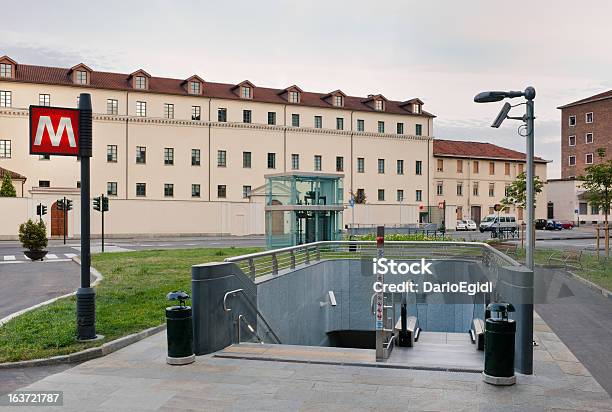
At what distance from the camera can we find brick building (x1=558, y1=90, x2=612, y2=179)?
84.2 m

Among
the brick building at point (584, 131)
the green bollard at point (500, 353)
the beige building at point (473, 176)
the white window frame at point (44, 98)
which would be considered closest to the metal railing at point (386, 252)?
the green bollard at point (500, 353)

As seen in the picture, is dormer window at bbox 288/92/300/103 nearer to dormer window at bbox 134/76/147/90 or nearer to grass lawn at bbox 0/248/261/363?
dormer window at bbox 134/76/147/90

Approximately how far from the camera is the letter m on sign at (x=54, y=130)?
10.1m

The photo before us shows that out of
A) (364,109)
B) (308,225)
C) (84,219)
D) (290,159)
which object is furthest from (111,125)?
(84,219)

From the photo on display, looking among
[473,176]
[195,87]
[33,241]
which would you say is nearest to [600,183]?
[33,241]

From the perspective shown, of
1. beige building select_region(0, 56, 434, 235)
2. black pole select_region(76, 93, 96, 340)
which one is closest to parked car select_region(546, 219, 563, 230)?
beige building select_region(0, 56, 434, 235)

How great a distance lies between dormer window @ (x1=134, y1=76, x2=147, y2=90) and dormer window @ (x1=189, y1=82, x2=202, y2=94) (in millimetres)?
4444

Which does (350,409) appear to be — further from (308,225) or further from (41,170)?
(41,170)

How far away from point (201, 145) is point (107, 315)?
160 ft

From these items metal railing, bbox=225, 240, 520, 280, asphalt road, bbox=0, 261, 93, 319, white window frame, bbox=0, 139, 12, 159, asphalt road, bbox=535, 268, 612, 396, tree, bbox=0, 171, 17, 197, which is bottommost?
asphalt road, bbox=535, 268, 612, 396

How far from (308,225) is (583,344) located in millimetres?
15595

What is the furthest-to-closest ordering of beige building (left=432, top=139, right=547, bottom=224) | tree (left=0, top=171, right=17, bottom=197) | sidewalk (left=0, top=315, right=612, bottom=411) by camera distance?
1. beige building (left=432, top=139, right=547, bottom=224)
2. tree (left=0, top=171, right=17, bottom=197)
3. sidewalk (left=0, top=315, right=612, bottom=411)

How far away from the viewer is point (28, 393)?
761 cm

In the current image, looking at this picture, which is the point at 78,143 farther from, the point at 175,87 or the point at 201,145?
the point at 175,87
